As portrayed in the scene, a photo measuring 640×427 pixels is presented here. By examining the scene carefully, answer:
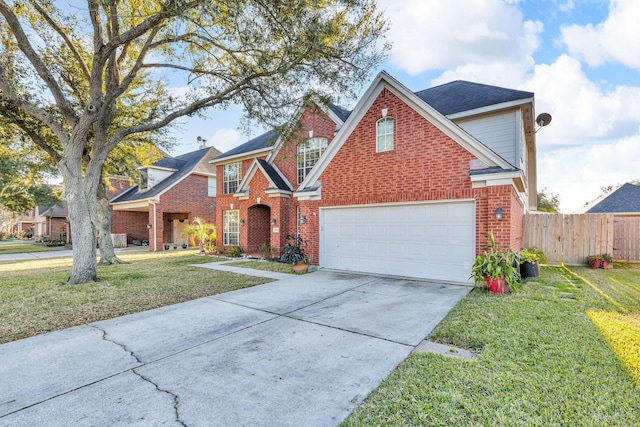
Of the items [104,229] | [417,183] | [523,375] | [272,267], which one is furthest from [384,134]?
[104,229]

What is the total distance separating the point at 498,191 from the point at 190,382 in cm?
756

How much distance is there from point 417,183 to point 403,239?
1.71 metres

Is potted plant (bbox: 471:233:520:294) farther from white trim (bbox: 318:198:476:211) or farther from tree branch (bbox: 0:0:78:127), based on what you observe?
tree branch (bbox: 0:0:78:127)

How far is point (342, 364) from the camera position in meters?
3.56

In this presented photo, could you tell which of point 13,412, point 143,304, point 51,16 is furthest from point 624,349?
point 51,16

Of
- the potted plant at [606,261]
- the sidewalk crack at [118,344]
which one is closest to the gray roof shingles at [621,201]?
the potted plant at [606,261]

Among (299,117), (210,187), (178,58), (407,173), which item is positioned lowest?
(407,173)

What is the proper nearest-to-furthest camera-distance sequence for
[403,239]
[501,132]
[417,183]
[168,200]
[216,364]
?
1. [216,364]
2. [417,183]
3. [403,239]
4. [501,132]
5. [168,200]

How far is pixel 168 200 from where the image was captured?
2030 cm

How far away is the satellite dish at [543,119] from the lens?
470 inches

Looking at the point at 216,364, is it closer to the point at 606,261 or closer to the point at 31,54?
the point at 31,54

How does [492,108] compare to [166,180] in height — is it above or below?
above

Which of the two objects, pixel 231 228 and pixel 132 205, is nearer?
pixel 231 228

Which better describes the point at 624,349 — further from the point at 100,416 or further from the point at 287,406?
the point at 100,416
